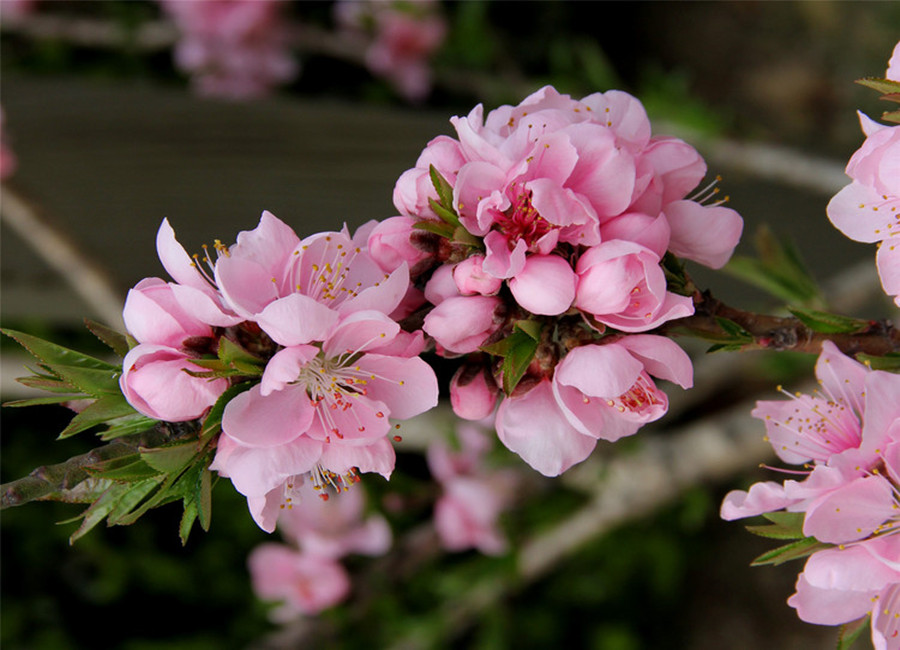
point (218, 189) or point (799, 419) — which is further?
point (218, 189)

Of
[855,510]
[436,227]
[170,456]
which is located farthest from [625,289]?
[170,456]

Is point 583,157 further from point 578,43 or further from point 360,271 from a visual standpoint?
point 578,43

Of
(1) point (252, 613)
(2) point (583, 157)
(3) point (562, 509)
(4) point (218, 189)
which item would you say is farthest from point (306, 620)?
(2) point (583, 157)

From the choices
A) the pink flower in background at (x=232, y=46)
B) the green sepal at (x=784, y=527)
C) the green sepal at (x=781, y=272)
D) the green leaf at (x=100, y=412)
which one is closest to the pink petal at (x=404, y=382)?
the green leaf at (x=100, y=412)

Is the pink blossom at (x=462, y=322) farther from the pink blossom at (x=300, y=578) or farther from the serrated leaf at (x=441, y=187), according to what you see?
the pink blossom at (x=300, y=578)

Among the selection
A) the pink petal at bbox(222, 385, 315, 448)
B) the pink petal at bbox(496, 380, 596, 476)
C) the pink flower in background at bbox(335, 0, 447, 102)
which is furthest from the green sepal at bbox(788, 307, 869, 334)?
the pink flower in background at bbox(335, 0, 447, 102)

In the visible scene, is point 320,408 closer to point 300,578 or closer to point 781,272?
point 781,272

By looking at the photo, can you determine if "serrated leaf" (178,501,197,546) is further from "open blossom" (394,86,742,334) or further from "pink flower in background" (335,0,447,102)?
"pink flower in background" (335,0,447,102)
